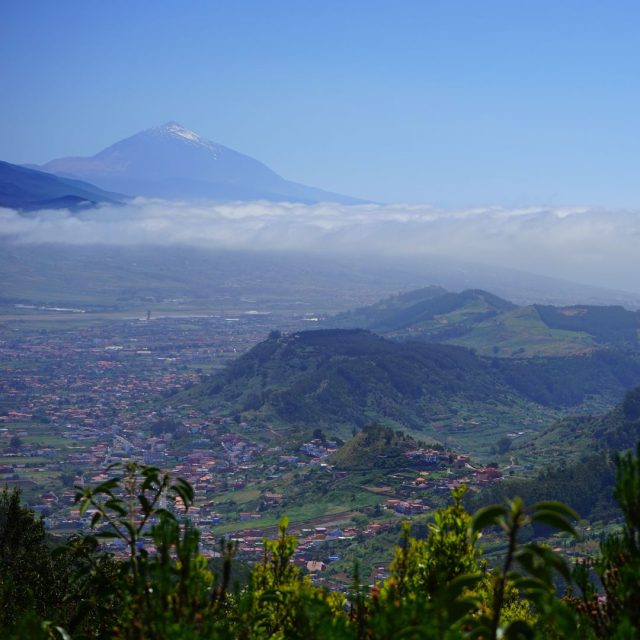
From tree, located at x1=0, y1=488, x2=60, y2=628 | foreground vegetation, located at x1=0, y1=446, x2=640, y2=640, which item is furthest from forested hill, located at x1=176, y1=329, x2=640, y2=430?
foreground vegetation, located at x1=0, y1=446, x2=640, y2=640

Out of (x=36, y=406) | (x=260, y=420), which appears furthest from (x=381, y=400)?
(x=36, y=406)

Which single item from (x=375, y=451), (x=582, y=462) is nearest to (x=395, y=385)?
(x=375, y=451)

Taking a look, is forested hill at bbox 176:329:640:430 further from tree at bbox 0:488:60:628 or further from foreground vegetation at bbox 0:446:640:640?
foreground vegetation at bbox 0:446:640:640

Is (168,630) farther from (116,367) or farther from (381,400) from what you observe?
(116,367)

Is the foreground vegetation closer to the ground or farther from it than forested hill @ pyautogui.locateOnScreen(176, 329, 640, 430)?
farther from it

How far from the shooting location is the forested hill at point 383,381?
118 metres

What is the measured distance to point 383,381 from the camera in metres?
126

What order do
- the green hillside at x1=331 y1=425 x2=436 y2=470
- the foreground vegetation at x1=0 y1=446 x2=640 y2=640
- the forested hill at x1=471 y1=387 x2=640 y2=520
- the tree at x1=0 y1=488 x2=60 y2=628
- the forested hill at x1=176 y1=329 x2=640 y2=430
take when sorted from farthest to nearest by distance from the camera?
the forested hill at x1=176 y1=329 x2=640 y2=430 → the green hillside at x1=331 y1=425 x2=436 y2=470 → the forested hill at x1=471 y1=387 x2=640 y2=520 → the tree at x1=0 y1=488 x2=60 y2=628 → the foreground vegetation at x1=0 y1=446 x2=640 y2=640

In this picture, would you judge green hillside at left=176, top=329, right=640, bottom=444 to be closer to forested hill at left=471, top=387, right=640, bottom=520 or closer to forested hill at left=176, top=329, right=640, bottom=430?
forested hill at left=176, top=329, right=640, bottom=430

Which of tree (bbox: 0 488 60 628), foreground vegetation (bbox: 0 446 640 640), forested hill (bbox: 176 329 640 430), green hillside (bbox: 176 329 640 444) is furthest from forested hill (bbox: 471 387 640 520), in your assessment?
foreground vegetation (bbox: 0 446 640 640)

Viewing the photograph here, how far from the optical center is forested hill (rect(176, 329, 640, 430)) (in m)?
118

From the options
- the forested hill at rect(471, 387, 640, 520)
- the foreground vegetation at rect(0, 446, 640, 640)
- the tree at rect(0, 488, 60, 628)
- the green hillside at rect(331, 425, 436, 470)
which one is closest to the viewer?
the foreground vegetation at rect(0, 446, 640, 640)

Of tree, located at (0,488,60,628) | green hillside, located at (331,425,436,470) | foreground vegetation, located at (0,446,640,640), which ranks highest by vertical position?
foreground vegetation, located at (0,446,640,640)

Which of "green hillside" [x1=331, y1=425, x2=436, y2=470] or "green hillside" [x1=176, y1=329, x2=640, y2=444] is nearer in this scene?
"green hillside" [x1=331, y1=425, x2=436, y2=470]
